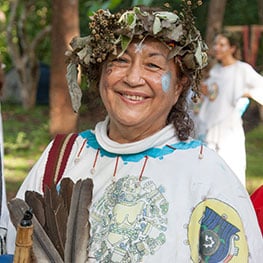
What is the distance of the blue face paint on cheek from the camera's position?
3.02 meters

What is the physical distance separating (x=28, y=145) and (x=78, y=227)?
38.0 ft

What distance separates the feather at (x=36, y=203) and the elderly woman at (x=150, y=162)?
0.14 metres

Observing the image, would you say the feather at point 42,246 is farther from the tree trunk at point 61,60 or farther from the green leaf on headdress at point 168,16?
the tree trunk at point 61,60

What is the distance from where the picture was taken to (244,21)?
75.3 ft

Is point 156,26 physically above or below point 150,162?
above

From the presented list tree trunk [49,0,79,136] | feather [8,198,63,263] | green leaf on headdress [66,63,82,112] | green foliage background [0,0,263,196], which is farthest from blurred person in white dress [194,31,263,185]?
feather [8,198,63,263]

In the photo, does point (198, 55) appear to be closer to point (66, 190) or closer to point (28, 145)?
point (66, 190)

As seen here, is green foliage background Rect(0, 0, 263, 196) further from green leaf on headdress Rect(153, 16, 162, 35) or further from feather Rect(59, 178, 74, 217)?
feather Rect(59, 178, 74, 217)

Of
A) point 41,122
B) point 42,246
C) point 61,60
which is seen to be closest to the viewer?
point 42,246

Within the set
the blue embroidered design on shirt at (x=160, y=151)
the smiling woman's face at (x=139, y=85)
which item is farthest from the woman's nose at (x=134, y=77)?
the blue embroidered design on shirt at (x=160, y=151)

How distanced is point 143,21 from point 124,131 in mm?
423

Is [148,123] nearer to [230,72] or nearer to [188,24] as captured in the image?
[188,24]

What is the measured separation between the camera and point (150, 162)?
119 inches

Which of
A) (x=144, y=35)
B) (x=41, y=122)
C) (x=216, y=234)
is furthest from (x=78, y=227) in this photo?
(x=41, y=122)
